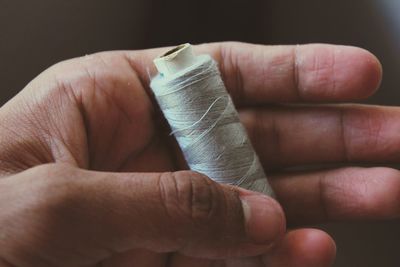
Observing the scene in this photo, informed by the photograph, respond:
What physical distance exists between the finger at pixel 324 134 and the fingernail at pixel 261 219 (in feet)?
0.70

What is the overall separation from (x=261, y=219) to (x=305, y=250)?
0.11 meters

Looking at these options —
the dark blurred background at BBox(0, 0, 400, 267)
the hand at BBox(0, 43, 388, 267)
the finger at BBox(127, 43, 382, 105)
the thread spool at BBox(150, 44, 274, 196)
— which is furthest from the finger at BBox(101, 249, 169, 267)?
the dark blurred background at BBox(0, 0, 400, 267)

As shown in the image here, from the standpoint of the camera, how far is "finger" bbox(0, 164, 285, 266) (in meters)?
0.56

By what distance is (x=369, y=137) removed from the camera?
0.77m

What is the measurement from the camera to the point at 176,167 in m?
0.83

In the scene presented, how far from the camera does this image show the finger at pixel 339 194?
0.74 m

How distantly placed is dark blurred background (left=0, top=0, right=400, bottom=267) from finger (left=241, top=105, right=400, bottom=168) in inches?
12.2

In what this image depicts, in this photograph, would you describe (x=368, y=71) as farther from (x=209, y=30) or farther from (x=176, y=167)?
(x=209, y=30)

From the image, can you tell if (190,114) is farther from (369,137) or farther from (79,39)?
(79,39)

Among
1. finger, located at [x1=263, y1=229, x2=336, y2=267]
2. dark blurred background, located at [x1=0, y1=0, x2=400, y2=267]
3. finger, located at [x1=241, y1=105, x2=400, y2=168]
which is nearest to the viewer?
finger, located at [x1=263, y1=229, x2=336, y2=267]

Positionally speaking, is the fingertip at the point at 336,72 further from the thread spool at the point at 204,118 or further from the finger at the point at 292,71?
the thread spool at the point at 204,118

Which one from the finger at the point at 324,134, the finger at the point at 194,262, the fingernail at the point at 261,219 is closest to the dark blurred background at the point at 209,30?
the finger at the point at 324,134

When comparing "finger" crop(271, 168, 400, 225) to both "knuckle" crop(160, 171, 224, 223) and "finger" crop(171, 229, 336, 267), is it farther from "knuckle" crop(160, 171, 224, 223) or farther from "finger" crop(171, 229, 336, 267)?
"knuckle" crop(160, 171, 224, 223)

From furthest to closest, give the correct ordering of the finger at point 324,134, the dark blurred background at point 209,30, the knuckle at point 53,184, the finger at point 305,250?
the dark blurred background at point 209,30 → the finger at point 324,134 → the finger at point 305,250 → the knuckle at point 53,184
